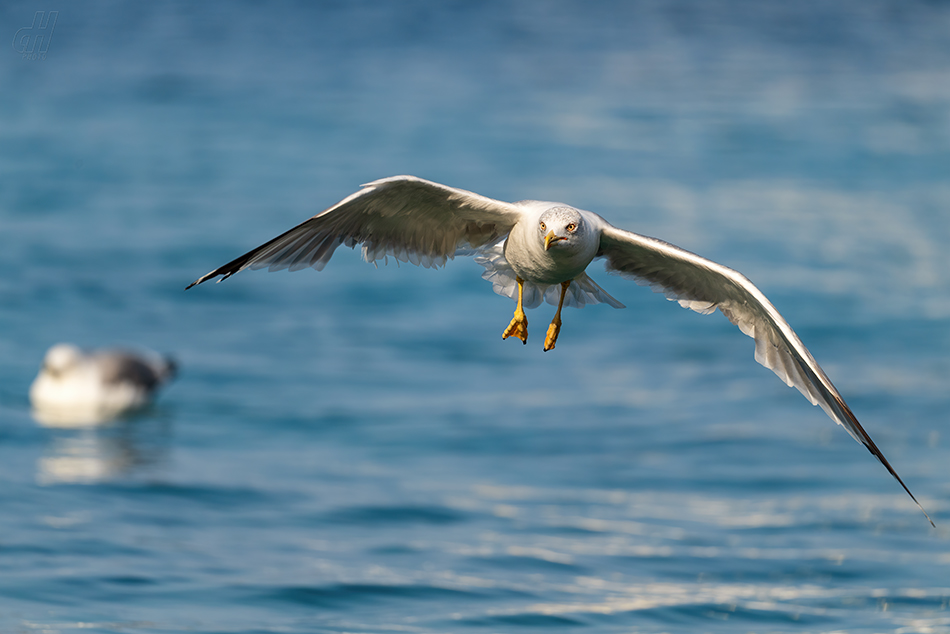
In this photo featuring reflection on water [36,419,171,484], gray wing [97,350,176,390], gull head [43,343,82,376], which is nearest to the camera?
reflection on water [36,419,171,484]

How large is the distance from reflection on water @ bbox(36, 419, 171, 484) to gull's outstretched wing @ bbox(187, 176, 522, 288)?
1331cm

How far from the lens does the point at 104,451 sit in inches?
907

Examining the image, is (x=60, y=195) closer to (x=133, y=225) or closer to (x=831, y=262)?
(x=133, y=225)

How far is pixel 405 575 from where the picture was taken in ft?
59.5

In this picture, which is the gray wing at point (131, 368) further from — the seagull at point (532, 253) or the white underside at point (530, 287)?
the white underside at point (530, 287)

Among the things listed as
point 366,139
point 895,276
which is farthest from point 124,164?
point 895,276

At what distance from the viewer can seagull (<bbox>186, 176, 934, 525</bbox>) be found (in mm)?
8891

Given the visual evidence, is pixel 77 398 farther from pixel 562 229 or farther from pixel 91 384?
pixel 562 229

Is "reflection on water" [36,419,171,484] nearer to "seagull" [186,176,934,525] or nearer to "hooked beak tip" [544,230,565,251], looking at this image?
"seagull" [186,176,934,525]

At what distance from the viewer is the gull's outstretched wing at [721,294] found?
9.14 m

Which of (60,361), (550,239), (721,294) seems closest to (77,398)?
(60,361)

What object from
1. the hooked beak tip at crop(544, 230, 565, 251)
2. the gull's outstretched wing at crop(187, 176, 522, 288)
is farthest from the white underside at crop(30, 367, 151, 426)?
the hooked beak tip at crop(544, 230, 565, 251)

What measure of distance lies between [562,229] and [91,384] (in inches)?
706

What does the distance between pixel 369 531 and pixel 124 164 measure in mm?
24073
